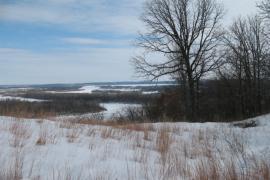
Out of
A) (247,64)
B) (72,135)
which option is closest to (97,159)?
(72,135)

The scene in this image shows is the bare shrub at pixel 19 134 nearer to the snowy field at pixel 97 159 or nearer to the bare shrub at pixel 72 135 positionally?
the snowy field at pixel 97 159


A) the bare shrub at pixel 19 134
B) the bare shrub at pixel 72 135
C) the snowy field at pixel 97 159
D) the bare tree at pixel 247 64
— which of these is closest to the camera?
the snowy field at pixel 97 159

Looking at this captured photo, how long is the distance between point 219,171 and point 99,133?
3197 millimetres

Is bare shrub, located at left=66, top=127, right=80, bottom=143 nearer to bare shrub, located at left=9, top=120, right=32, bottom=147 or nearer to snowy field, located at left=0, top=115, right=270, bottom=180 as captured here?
snowy field, located at left=0, top=115, right=270, bottom=180

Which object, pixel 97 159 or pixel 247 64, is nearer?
pixel 97 159

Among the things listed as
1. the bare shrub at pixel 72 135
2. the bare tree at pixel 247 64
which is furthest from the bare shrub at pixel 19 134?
the bare tree at pixel 247 64

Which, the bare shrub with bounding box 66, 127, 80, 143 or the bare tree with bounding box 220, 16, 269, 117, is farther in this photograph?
the bare tree with bounding box 220, 16, 269, 117

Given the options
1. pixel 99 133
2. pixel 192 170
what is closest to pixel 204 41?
pixel 99 133

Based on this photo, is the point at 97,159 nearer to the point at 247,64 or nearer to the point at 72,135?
the point at 72,135

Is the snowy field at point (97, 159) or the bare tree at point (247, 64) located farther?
the bare tree at point (247, 64)

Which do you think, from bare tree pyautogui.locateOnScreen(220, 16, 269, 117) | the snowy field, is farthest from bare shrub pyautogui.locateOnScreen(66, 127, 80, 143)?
bare tree pyautogui.locateOnScreen(220, 16, 269, 117)

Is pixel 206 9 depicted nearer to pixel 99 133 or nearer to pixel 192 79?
pixel 192 79

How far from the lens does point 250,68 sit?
4569 centimetres

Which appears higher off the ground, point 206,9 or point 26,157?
point 206,9
